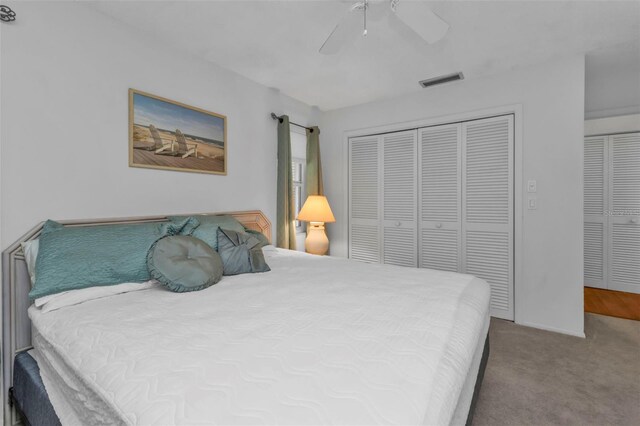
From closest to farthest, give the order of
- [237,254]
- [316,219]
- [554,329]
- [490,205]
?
[237,254] < [554,329] < [490,205] < [316,219]

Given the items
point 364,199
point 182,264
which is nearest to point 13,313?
point 182,264

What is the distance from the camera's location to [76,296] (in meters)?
1.47

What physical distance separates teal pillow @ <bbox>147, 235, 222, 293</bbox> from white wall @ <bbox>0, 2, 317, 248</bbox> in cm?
68

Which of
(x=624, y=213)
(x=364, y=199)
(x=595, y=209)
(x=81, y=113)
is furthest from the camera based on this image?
(x=364, y=199)

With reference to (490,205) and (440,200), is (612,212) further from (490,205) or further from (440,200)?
(440,200)

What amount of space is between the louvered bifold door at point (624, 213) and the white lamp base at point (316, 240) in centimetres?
353

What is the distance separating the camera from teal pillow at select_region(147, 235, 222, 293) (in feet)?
5.39

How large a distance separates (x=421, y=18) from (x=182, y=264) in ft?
6.13

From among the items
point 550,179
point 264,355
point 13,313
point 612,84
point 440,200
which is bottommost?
point 13,313

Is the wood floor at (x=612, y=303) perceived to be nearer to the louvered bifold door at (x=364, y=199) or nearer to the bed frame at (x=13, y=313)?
the louvered bifold door at (x=364, y=199)

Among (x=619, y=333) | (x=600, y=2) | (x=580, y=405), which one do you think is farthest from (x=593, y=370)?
(x=600, y=2)

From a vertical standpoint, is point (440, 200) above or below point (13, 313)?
above

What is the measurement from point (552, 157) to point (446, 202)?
100 centimetres

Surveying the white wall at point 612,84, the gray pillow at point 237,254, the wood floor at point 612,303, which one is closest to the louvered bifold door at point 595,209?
the wood floor at point 612,303
